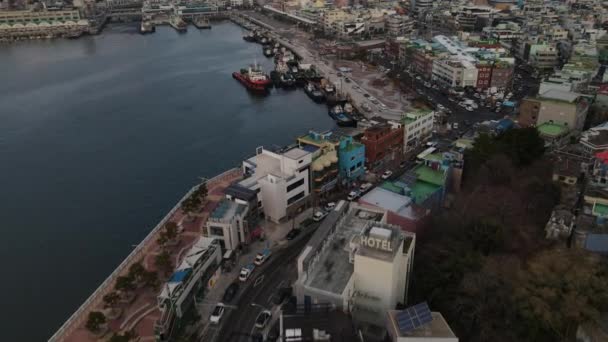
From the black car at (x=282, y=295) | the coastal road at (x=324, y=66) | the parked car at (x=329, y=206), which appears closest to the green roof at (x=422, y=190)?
the parked car at (x=329, y=206)

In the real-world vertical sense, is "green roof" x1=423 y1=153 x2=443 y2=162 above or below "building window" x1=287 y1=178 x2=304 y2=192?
above

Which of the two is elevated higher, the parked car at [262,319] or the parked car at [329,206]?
the parked car at [262,319]

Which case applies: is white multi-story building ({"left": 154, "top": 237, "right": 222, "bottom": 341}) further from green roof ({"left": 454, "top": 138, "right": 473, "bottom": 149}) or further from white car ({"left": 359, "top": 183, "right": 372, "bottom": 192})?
green roof ({"left": 454, "top": 138, "right": 473, "bottom": 149})

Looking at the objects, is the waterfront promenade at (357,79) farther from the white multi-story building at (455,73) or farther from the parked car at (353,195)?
the parked car at (353,195)

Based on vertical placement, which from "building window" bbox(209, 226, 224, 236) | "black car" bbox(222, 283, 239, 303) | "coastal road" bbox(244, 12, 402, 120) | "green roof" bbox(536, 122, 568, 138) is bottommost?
"coastal road" bbox(244, 12, 402, 120)

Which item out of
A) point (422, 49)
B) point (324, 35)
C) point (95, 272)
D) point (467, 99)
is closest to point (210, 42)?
point (324, 35)


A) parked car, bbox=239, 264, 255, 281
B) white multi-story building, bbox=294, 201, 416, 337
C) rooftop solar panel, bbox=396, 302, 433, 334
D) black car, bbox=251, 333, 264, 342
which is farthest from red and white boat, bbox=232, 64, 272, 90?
rooftop solar panel, bbox=396, 302, 433, 334
